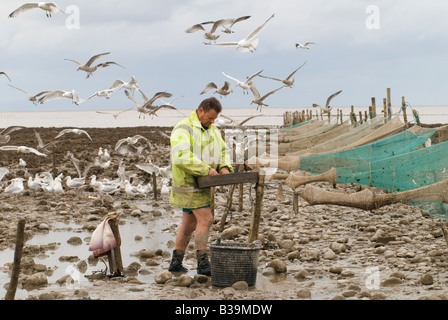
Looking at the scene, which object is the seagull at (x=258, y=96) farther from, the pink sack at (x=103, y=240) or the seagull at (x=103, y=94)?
the pink sack at (x=103, y=240)

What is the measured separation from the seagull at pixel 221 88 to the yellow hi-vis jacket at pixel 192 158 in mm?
9596

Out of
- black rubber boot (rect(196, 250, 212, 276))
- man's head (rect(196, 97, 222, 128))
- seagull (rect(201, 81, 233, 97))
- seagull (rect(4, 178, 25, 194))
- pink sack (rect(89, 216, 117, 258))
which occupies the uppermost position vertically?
seagull (rect(201, 81, 233, 97))

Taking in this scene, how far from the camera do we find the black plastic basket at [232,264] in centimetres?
659

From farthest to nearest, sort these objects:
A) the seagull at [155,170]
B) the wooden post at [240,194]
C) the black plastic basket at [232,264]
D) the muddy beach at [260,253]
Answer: the seagull at [155,170]
the wooden post at [240,194]
the black plastic basket at [232,264]
the muddy beach at [260,253]

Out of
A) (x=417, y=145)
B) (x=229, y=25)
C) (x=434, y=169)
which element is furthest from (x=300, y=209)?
(x=229, y=25)

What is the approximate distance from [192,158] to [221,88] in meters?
10.5

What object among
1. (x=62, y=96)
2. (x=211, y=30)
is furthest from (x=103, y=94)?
(x=211, y=30)

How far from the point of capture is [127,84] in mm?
16172

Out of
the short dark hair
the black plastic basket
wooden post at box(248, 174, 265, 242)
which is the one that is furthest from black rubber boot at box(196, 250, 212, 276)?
wooden post at box(248, 174, 265, 242)

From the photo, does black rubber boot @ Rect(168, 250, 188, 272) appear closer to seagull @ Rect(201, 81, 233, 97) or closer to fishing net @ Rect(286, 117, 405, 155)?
fishing net @ Rect(286, 117, 405, 155)

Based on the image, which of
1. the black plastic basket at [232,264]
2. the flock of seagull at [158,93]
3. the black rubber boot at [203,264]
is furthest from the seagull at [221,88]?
the black plastic basket at [232,264]

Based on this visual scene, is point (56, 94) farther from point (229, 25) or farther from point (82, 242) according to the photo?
point (82, 242)

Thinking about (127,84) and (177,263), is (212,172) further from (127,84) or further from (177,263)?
→ (127,84)

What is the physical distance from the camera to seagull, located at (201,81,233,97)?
54.4ft
